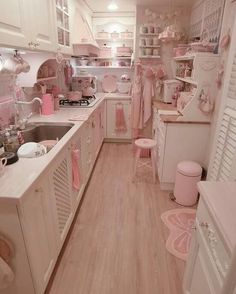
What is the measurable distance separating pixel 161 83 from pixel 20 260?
304cm

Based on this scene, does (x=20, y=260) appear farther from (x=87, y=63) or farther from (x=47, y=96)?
(x=87, y=63)

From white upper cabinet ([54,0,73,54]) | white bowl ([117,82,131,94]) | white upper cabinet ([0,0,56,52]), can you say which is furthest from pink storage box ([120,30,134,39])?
white upper cabinet ([0,0,56,52])

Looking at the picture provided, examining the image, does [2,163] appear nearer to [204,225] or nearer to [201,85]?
[204,225]

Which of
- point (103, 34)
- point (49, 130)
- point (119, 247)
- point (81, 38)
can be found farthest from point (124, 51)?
point (119, 247)

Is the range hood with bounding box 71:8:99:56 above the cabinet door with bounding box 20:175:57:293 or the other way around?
above

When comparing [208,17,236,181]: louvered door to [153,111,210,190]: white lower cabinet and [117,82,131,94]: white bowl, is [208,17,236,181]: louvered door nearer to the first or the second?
[153,111,210,190]: white lower cabinet

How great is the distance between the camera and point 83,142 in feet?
7.46

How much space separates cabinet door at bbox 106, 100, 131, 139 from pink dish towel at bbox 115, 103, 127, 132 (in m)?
0.03

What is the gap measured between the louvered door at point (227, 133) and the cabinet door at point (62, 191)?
1.23 meters

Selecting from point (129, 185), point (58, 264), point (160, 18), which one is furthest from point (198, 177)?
point (160, 18)

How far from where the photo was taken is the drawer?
30.8 inches

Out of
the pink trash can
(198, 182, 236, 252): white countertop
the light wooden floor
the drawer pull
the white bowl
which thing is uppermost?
the white bowl

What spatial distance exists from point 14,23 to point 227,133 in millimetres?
1658

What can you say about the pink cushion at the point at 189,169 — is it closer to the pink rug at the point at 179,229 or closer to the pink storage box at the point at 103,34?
the pink rug at the point at 179,229
